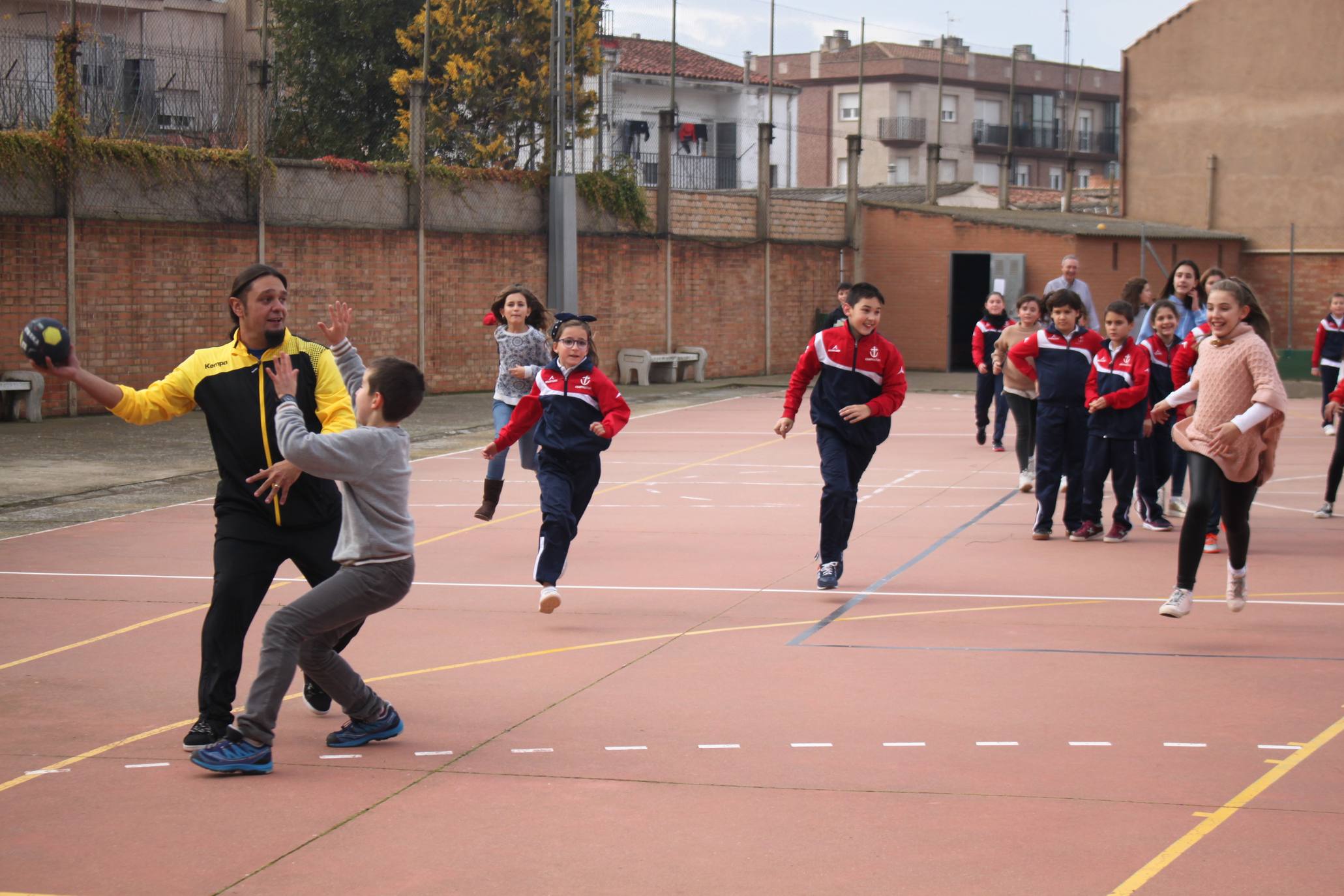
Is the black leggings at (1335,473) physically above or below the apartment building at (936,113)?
below

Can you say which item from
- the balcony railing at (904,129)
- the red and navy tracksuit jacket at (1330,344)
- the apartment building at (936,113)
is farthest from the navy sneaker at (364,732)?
the balcony railing at (904,129)

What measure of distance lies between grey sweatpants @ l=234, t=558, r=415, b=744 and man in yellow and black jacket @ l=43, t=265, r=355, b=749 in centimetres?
23

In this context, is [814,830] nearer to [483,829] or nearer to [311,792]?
[483,829]

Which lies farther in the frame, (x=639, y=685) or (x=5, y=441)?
(x=5, y=441)

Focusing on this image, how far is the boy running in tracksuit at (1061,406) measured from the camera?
39.6 feet

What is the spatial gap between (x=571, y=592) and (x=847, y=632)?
1.98 meters

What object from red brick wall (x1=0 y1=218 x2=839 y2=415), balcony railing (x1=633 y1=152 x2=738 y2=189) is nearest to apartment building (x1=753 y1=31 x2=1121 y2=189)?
balcony railing (x1=633 y1=152 x2=738 y2=189)

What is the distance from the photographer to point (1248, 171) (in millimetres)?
38969

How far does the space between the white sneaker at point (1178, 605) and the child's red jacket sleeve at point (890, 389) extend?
7.17ft

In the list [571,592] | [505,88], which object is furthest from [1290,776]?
[505,88]

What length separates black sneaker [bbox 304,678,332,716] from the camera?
670 cm

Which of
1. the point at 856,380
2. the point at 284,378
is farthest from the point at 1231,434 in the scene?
the point at 284,378

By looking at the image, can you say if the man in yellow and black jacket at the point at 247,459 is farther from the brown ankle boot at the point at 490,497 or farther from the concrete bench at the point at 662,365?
the concrete bench at the point at 662,365

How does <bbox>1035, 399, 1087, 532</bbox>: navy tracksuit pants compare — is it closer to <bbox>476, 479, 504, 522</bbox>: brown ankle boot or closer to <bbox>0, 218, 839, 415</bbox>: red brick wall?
<bbox>476, 479, 504, 522</bbox>: brown ankle boot
